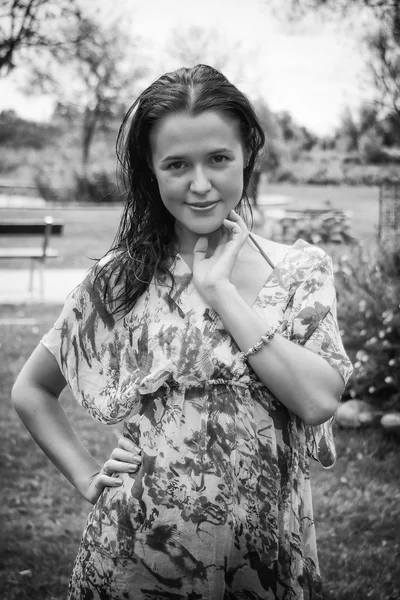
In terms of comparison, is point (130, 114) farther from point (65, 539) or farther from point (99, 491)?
point (65, 539)

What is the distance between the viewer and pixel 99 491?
1668 mm

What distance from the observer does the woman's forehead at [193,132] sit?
62.5 inches

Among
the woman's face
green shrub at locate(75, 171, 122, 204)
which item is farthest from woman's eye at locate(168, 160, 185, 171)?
green shrub at locate(75, 171, 122, 204)

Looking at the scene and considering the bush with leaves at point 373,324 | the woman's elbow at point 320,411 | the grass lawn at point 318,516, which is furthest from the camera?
the bush with leaves at point 373,324

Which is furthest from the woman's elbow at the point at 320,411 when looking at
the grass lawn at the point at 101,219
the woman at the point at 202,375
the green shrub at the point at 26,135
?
the green shrub at the point at 26,135

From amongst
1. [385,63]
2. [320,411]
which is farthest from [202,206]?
[385,63]

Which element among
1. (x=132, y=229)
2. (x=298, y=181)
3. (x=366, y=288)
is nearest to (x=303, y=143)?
(x=298, y=181)

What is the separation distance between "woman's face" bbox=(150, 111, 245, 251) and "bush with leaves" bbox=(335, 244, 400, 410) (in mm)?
3321

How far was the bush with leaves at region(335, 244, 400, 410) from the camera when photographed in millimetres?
4910

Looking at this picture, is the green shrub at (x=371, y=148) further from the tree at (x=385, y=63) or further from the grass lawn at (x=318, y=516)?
the grass lawn at (x=318, y=516)

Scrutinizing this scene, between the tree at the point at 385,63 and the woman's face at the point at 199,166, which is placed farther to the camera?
the tree at the point at 385,63

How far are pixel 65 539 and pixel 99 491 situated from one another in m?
2.33

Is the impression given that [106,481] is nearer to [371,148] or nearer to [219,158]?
[219,158]

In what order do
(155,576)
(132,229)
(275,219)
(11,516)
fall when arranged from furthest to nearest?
(275,219) < (11,516) < (132,229) < (155,576)
